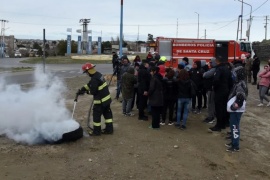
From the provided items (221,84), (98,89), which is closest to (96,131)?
(98,89)

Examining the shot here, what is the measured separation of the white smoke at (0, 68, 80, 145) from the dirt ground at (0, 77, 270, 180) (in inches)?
10.1

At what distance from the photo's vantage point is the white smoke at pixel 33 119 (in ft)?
26.2

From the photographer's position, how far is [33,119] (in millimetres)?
8344

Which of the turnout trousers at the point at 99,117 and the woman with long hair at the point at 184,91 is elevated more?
the woman with long hair at the point at 184,91

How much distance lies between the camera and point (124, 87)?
10516 mm

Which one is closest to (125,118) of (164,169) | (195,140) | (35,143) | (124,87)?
(124,87)

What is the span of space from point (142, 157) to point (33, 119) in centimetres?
278

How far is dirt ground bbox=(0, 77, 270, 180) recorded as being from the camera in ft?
21.1

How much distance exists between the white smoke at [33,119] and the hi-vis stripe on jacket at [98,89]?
78 cm

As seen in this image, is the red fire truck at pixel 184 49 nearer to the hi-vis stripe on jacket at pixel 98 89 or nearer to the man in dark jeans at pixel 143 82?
the man in dark jeans at pixel 143 82

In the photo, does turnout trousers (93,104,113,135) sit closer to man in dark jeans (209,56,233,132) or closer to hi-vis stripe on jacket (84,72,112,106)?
hi-vis stripe on jacket (84,72,112,106)

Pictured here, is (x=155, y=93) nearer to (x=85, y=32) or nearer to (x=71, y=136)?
(x=71, y=136)

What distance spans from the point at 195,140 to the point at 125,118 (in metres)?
2.66

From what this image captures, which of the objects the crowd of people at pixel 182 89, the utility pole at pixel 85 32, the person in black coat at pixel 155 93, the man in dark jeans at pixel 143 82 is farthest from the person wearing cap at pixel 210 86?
the utility pole at pixel 85 32
